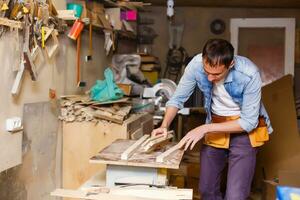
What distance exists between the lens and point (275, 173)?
11.2ft

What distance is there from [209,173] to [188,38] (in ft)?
10.3

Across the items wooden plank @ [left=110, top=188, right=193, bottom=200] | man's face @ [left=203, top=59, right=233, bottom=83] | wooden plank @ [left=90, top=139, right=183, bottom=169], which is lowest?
wooden plank @ [left=110, top=188, right=193, bottom=200]

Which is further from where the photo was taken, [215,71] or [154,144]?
[154,144]

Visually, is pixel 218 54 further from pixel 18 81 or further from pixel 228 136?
pixel 18 81

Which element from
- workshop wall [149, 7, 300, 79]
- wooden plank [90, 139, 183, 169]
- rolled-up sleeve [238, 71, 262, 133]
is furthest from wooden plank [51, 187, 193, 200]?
workshop wall [149, 7, 300, 79]

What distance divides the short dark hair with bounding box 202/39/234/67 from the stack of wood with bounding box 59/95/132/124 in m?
1.13

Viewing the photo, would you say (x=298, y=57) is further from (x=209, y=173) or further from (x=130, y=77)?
(x=209, y=173)

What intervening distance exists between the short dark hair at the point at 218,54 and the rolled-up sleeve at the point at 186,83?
24cm

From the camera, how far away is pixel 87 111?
2.95 m

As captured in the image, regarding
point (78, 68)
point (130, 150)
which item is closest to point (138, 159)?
point (130, 150)

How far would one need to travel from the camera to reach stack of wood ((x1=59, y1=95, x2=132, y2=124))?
9.63 ft

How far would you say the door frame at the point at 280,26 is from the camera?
4980 mm

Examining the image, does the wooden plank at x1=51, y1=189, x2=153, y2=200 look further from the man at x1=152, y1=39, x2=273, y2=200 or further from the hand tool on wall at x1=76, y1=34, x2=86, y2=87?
the hand tool on wall at x1=76, y1=34, x2=86, y2=87

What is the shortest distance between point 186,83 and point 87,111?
3.08ft
